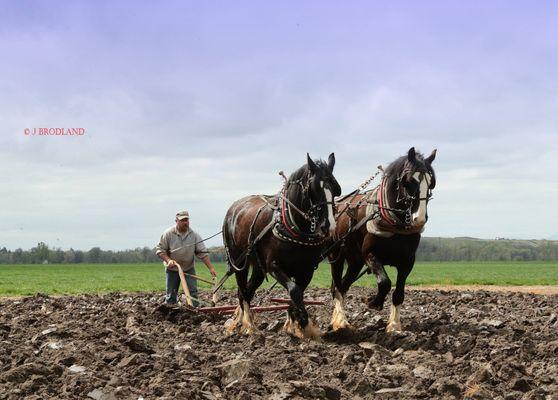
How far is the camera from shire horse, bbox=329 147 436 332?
8461mm

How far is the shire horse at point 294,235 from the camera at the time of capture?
7977 mm

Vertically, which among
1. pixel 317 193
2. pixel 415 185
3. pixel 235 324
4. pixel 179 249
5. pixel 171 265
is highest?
pixel 415 185

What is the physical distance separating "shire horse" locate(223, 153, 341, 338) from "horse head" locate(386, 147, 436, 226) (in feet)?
3.22

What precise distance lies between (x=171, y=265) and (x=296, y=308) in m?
3.59

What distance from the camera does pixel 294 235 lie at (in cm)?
813

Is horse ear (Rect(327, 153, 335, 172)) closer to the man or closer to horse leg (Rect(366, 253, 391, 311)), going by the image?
horse leg (Rect(366, 253, 391, 311))

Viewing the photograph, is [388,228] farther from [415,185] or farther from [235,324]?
[235,324]

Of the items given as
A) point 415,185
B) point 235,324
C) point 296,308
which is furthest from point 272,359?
point 415,185

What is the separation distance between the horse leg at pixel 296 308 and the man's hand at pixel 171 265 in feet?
9.79

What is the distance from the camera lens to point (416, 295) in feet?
49.7

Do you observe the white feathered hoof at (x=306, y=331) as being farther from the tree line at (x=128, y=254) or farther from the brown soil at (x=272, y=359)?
the tree line at (x=128, y=254)

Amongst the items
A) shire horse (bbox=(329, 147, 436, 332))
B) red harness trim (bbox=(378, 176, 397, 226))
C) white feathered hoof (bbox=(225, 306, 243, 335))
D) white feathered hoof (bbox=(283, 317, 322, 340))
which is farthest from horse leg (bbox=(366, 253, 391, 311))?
white feathered hoof (bbox=(225, 306, 243, 335))

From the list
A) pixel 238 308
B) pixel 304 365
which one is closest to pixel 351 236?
pixel 238 308

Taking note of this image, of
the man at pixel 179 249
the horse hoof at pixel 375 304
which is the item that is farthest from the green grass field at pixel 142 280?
the horse hoof at pixel 375 304
